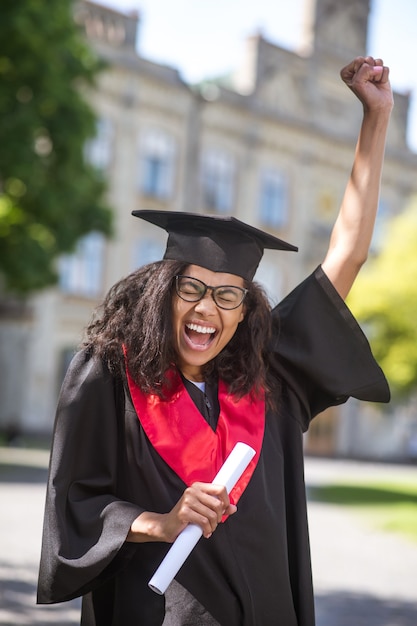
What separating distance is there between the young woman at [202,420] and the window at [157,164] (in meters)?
31.9

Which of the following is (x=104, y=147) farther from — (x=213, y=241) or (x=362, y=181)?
(x=213, y=241)

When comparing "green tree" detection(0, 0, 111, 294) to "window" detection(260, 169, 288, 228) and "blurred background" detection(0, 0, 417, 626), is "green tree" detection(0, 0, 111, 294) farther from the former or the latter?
"window" detection(260, 169, 288, 228)

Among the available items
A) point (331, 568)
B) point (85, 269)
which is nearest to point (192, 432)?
point (331, 568)

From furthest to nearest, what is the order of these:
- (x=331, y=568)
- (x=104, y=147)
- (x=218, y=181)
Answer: (x=218, y=181) → (x=104, y=147) → (x=331, y=568)

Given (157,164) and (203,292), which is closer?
(203,292)

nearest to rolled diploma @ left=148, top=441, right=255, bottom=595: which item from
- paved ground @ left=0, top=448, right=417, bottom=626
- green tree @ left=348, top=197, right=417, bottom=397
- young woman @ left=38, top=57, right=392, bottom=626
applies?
young woman @ left=38, top=57, right=392, bottom=626

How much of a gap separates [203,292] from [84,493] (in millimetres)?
634

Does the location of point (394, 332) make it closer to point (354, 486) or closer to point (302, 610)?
point (354, 486)

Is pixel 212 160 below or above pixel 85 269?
above

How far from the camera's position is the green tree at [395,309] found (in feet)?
68.8

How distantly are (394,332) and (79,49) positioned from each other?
7944mm

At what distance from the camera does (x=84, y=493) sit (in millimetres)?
3000

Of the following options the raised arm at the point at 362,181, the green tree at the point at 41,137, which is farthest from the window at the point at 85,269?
the raised arm at the point at 362,181

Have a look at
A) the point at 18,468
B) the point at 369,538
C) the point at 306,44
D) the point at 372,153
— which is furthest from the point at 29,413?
the point at 372,153
